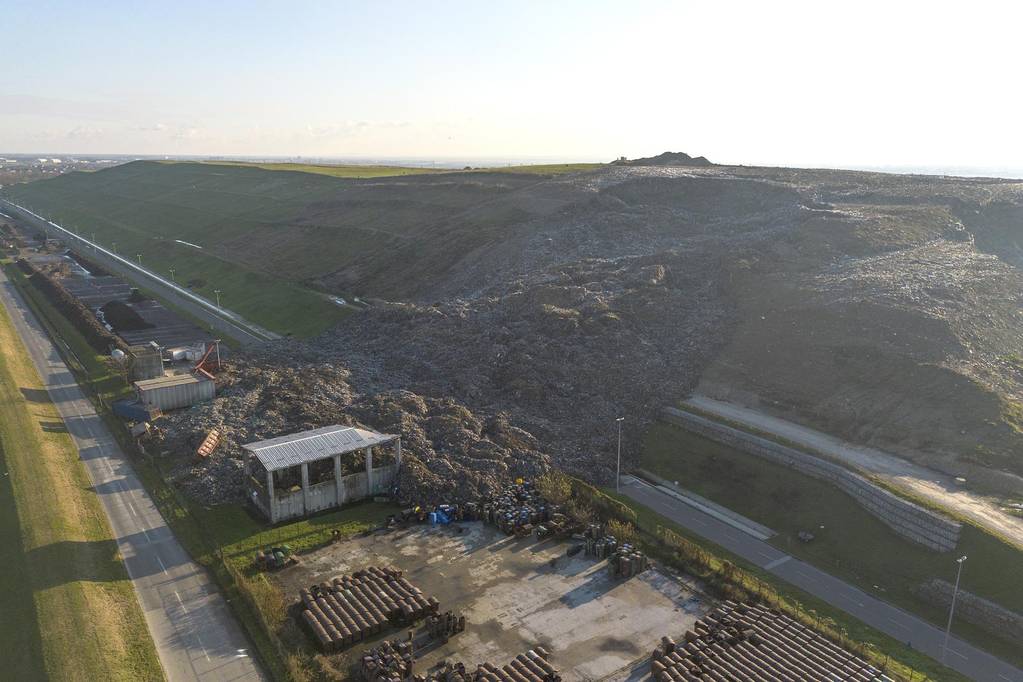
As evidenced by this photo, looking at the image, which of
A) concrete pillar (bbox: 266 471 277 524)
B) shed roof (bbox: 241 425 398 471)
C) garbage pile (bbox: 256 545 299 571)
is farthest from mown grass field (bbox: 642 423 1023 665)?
garbage pile (bbox: 256 545 299 571)

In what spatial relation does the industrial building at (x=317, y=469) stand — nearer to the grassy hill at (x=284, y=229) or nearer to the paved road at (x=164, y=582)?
the paved road at (x=164, y=582)

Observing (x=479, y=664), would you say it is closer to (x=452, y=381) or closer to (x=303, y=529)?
(x=303, y=529)

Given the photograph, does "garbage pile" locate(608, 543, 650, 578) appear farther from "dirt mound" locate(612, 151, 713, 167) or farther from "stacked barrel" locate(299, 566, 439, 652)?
"dirt mound" locate(612, 151, 713, 167)

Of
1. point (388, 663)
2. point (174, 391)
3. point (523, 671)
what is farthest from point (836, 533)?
point (174, 391)

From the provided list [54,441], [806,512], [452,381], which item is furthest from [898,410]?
[54,441]

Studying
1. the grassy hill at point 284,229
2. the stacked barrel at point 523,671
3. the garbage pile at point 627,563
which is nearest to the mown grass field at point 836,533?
the garbage pile at point 627,563

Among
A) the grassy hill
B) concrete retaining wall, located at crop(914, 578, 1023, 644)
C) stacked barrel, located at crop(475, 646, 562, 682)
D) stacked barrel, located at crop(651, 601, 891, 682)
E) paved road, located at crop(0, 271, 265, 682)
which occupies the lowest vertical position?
concrete retaining wall, located at crop(914, 578, 1023, 644)

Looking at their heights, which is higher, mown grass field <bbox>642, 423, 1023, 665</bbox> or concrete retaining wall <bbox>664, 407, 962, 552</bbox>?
concrete retaining wall <bbox>664, 407, 962, 552</bbox>
